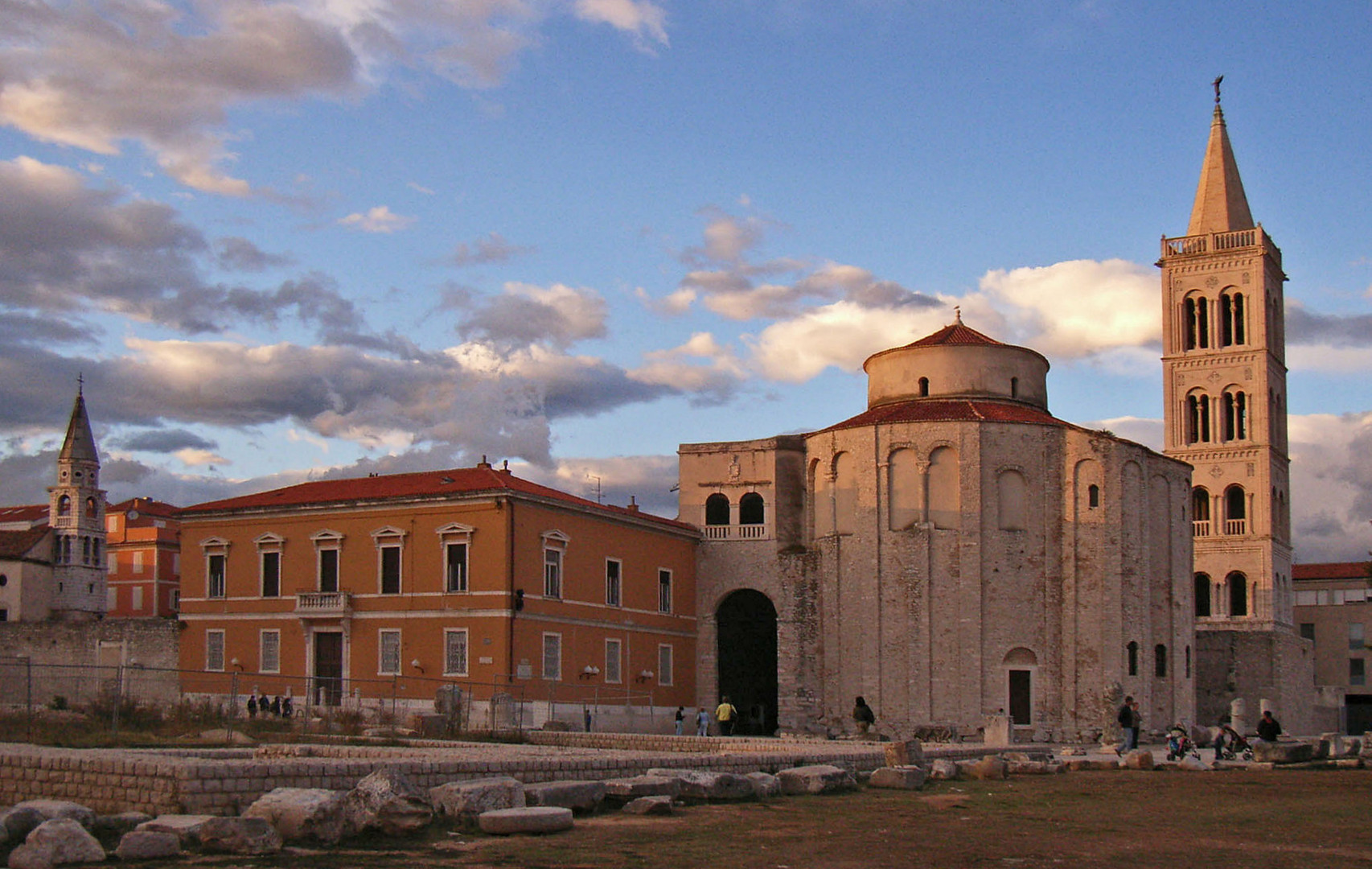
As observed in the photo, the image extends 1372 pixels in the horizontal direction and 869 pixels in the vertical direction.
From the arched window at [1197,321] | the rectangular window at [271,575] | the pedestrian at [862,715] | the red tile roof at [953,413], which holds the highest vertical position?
the arched window at [1197,321]

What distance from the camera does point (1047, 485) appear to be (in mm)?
47250

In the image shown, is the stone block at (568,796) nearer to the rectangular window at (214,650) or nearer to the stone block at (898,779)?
the stone block at (898,779)

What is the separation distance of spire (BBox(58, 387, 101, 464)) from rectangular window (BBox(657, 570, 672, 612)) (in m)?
58.8

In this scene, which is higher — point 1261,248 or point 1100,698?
point 1261,248

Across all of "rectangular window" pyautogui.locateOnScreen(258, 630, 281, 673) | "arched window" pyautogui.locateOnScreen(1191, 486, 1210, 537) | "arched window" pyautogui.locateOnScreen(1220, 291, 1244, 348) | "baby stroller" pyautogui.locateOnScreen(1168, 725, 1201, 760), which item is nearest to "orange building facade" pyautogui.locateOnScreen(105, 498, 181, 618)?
"rectangular window" pyautogui.locateOnScreen(258, 630, 281, 673)

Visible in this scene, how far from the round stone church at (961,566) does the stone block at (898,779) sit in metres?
22.5

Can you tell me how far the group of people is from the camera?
117ft

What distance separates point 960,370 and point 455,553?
768 inches

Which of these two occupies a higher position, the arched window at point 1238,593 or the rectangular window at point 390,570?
the rectangular window at point 390,570

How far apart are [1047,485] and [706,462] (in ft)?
38.8

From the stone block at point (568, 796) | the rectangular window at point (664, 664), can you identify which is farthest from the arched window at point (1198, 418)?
the stone block at point (568, 796)

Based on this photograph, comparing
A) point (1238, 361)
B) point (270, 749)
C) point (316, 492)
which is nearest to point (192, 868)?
point (270, 749)

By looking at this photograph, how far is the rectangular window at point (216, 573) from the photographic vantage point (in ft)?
151

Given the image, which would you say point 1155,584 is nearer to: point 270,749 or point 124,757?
point 270,749
